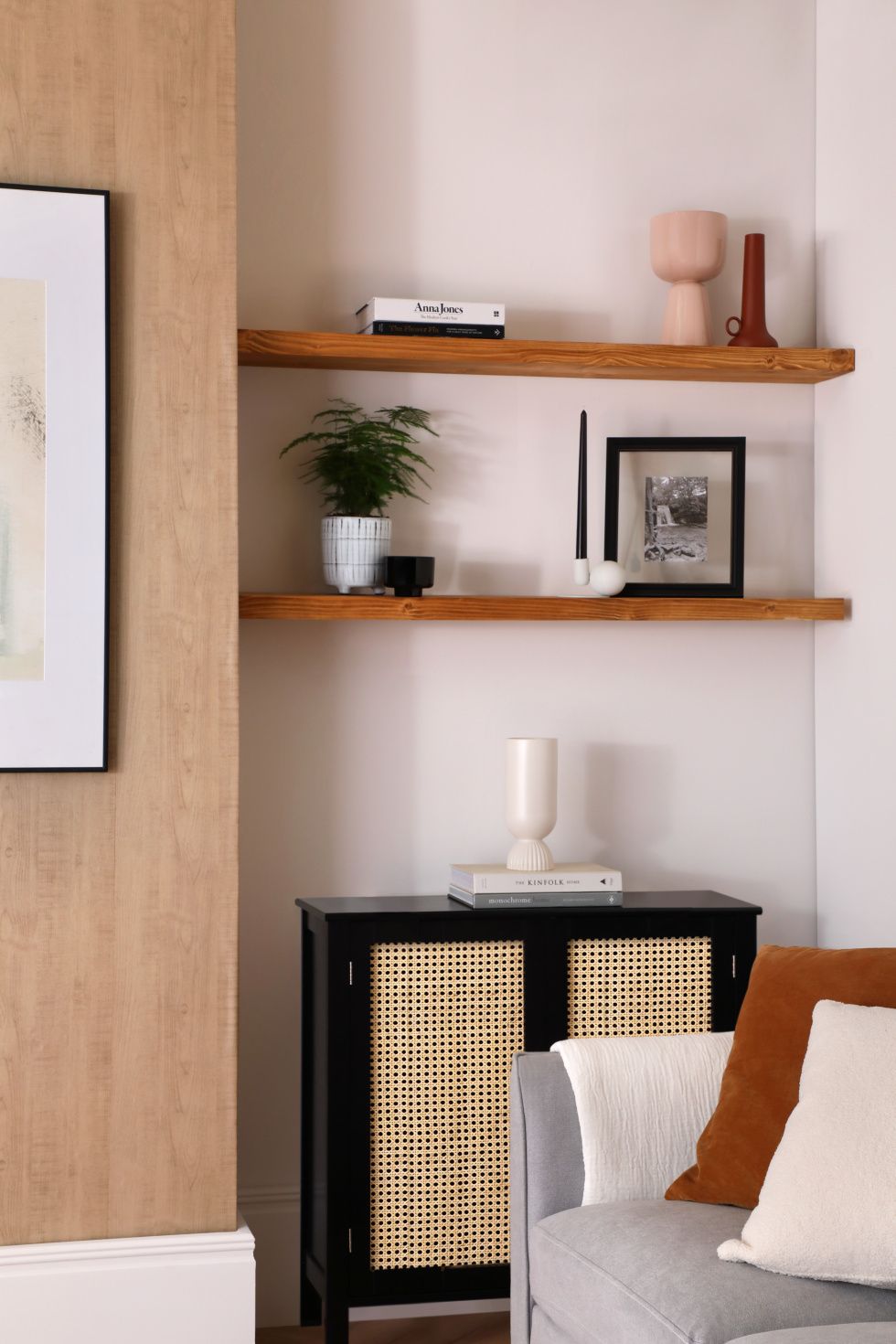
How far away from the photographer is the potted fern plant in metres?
2.92

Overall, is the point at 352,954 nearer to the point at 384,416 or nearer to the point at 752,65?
the point at 384,416

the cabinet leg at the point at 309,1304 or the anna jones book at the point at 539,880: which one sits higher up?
the anna jones book at the point at 539,880

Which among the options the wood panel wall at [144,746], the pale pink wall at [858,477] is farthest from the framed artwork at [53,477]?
the pale pink wall at [858,477]

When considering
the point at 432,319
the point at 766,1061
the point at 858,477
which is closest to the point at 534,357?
the point at 432,319

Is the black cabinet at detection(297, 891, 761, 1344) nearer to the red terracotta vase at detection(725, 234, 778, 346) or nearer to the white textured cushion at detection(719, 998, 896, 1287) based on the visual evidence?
the white textured cushion at detection(719, 998, 896, 1287)

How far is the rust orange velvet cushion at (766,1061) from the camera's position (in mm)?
2096

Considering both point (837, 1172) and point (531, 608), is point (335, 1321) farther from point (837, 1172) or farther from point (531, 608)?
point (531, 608)

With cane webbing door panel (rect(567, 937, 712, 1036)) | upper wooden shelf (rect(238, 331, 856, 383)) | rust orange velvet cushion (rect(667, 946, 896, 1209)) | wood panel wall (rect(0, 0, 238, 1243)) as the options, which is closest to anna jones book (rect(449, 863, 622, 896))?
cane webbing door panel (rect(567, 937, 712, 1036))

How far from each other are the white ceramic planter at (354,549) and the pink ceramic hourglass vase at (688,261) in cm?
77

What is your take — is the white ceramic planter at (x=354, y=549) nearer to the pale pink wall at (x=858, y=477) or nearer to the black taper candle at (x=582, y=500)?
the black taper candle at (x=582, y=500)

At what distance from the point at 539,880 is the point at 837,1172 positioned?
1.03 m

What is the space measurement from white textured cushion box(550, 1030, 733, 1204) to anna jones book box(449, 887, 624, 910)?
1.65ft

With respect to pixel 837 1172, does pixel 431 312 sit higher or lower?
higher

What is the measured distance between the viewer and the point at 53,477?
97.6 inches
